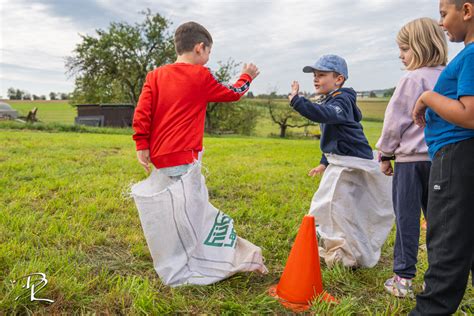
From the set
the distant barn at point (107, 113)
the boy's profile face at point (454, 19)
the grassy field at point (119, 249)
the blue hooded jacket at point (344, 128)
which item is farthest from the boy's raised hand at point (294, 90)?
the distant barn at point (107, 113)

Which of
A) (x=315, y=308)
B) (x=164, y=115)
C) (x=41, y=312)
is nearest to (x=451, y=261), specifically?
(x=315, y=308)

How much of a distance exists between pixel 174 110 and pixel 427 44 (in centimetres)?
176

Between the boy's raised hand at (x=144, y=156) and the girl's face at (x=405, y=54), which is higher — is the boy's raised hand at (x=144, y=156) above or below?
below

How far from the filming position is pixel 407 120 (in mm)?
2479

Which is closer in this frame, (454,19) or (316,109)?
(454,19)

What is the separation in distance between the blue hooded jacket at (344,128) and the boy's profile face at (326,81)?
0.11 metres

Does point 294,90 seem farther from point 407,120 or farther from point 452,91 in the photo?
point 452,91

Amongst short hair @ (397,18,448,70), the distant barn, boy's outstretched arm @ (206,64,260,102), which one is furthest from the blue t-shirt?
the distant barn

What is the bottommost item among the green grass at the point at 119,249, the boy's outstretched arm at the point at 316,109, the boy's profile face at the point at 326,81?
the green grass at the point at 119,249

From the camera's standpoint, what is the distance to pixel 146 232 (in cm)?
260

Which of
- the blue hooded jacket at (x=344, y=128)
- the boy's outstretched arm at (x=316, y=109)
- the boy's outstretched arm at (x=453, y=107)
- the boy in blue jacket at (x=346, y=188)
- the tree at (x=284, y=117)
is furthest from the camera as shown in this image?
the tree at (x=284, y=117)

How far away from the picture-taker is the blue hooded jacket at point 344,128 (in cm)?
295

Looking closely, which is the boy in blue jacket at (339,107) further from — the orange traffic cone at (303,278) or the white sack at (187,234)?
the white sack at (187,234)

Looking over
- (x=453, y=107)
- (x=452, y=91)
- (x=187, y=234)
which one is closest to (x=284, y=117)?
(x=187, y=234)
